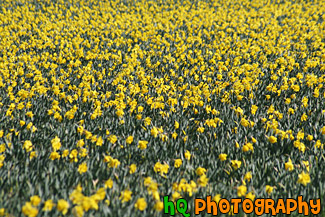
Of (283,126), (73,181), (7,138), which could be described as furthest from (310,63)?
(7,138)

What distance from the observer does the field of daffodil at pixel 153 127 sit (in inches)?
104

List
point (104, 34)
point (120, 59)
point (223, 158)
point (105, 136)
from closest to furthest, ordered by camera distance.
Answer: point (223, 158)
point (105, 136)
point (120, 59)
point (104, 34)

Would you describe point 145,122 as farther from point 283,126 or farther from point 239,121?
point 283,126

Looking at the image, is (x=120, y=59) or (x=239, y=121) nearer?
(x=239, y=121)

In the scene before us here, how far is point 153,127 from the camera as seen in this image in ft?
11.3

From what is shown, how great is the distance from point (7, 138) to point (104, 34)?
5.83m

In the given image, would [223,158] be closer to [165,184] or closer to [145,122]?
[165,184]

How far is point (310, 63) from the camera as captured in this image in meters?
5.84

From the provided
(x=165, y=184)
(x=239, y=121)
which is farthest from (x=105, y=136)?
(x=239, y=121)

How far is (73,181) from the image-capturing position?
272 centimetres

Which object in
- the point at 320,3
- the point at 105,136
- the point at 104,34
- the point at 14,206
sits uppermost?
the point at 320,3

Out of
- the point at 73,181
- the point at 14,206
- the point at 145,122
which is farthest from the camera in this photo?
the point at 145,122

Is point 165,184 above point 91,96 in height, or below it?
below

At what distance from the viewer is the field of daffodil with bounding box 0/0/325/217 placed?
2.63m
